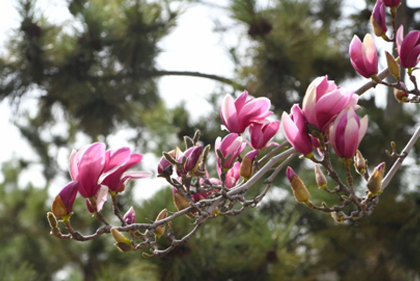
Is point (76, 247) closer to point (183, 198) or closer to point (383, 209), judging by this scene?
point (383, 209)

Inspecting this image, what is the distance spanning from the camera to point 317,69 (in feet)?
5.56

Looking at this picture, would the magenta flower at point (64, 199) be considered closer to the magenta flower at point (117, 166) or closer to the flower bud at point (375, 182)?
the magenta flower at point (117, 166)

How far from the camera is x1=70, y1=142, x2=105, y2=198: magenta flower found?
0.41m

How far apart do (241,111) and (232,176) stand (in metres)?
0.07

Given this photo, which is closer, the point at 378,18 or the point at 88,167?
the point at 88,167

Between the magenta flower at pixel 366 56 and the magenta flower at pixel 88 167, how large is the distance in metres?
0.25

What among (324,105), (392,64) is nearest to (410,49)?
(392,64)

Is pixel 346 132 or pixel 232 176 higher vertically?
pixel 346 132

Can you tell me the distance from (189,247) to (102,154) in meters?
0.77

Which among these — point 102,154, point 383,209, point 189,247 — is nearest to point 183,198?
point 102,154

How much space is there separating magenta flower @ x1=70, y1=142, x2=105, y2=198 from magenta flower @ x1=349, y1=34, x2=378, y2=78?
0.82 ft

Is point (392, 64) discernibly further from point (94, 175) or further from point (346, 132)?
point (94, 175)

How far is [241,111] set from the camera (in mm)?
482

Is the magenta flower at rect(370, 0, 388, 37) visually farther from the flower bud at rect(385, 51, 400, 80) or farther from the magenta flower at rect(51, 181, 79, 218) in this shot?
the magenta flower at rect(51, 181, 79, 218)
